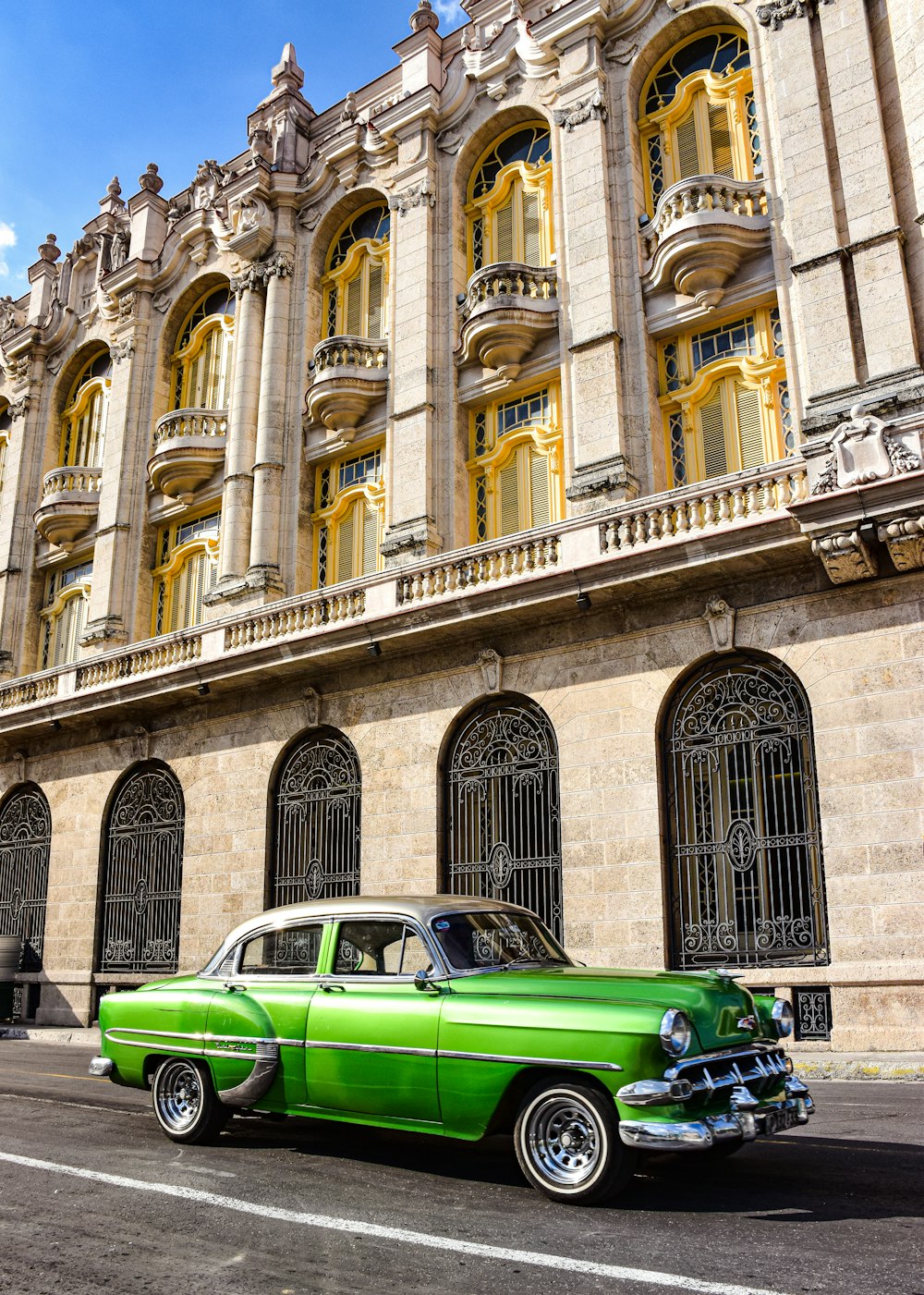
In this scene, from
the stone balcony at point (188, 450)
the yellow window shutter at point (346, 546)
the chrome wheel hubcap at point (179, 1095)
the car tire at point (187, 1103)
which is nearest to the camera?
the car tire at point (187, 1103)

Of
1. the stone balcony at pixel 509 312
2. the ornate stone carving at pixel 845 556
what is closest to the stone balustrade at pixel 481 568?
the ornate stone carving at pixel 845 556

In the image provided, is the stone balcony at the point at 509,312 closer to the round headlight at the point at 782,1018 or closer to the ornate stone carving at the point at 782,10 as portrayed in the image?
the ornate stone carving at the point at 782,10

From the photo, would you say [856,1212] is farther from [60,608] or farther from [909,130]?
[60,608]

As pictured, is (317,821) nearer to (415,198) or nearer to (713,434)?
(713,434)

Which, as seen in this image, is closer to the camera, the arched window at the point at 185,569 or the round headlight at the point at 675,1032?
the round headlight at the point at 675,1032

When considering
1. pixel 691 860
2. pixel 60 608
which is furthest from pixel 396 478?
pixel 60 608

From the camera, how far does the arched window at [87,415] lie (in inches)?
1095

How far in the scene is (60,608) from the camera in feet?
87.2

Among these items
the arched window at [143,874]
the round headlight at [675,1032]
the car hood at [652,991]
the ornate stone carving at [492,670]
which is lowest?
the round headlight at [675,1032]

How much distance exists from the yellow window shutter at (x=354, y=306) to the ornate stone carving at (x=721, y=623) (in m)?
11.2

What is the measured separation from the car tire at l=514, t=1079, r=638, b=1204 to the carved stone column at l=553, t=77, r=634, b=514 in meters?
11.6

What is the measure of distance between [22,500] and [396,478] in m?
12.9

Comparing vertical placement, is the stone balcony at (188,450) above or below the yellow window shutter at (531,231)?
below

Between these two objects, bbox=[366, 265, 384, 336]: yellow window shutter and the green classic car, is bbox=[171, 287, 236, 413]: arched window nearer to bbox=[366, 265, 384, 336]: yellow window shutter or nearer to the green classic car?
bbox=[366, 265, 384, 336]: yellow window shutter
